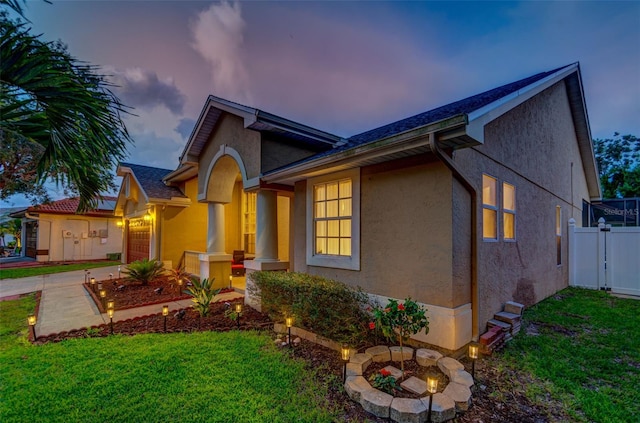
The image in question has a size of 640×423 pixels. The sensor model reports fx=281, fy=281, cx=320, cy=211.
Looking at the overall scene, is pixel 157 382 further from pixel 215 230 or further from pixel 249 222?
pixel 249 222

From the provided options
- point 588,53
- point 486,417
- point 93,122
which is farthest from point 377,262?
point 588,53

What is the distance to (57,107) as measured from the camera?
305 centimetres

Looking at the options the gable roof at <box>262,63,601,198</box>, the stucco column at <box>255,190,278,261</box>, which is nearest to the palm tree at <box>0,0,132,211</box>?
the gable roof at <box>262,63,601,198</box>

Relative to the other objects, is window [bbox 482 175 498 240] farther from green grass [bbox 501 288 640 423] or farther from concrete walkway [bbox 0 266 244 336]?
concrete walkway [bbox 0 266 244 336]

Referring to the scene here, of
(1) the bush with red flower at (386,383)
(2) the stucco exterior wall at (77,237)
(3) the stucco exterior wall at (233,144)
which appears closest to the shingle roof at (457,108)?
(3) the stucco exterior wall at (233,144)

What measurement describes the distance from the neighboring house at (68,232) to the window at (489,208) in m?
20.6

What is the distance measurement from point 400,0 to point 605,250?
10.8 metres

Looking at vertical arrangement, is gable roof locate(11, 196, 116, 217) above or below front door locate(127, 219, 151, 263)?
above

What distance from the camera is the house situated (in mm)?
4402

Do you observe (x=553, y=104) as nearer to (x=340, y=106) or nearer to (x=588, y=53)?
(x=588, y=53)

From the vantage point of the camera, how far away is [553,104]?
8711 millimetres

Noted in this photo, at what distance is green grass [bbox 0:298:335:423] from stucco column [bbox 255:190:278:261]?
8.09ft

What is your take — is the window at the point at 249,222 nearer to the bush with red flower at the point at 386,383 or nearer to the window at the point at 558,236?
the bush with red flower at the point at 386,383

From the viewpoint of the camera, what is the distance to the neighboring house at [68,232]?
1908 cm
